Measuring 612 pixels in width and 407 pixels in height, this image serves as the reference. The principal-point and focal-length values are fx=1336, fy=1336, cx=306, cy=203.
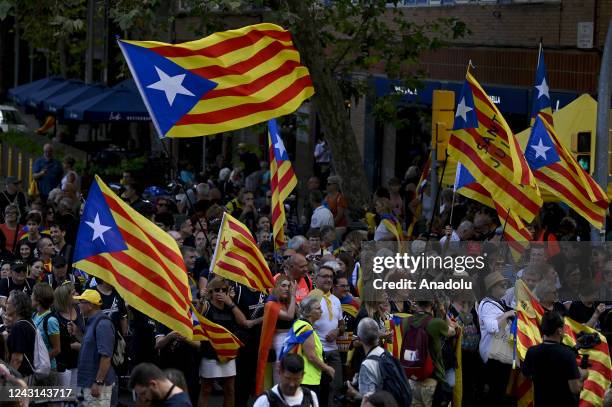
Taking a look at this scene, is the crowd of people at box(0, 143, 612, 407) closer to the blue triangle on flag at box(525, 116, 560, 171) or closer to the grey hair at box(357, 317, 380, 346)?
the grey hair at box(357, 317, 380, 346)

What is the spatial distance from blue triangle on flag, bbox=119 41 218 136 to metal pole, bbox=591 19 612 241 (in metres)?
5.42

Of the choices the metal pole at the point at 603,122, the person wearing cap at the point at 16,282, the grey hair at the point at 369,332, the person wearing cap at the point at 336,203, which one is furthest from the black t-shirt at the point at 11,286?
the person wearing cap at the point at 336,203

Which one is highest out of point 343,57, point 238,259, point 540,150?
point 343,57

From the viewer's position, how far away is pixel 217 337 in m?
12.8

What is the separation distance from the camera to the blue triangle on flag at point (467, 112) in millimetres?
14992

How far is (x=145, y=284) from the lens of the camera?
1140cm

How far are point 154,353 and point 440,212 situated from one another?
30.6ft

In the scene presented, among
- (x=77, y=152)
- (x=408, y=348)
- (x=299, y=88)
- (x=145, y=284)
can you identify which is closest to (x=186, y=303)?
(x=145, y=284)

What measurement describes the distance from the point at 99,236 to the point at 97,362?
42.7 inches

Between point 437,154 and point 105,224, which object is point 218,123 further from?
point 437,154

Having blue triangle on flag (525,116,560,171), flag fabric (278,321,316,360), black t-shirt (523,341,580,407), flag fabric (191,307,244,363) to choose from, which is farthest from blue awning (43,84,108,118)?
black t-shirt (523,341,580,407)

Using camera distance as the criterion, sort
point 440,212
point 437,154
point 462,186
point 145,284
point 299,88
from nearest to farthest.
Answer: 1. point 145,284
2. point 299,88
3. point 462,186
4. point 437,154
5. point 440,212

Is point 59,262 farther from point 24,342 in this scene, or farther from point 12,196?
point 12,196

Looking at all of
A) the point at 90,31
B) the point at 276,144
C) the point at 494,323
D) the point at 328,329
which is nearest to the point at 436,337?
the point at 494,323
